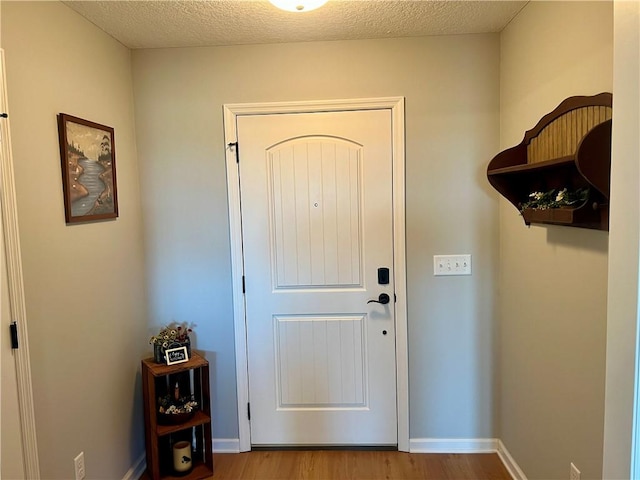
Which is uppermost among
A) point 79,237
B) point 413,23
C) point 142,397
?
point 413,23

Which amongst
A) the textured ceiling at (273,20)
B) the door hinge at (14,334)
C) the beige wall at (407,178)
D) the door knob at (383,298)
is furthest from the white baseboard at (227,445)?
the textured ceiling at (273,20)

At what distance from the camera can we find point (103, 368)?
6.64 ft

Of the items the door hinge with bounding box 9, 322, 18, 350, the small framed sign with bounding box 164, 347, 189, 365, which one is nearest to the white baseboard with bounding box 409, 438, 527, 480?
the small framed sign with bounding box 164, 347, 189, 365

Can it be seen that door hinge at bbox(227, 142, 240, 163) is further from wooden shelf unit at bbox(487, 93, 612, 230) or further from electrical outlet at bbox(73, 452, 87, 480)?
electrical outlet at bbox(73, 452, 87, 480)

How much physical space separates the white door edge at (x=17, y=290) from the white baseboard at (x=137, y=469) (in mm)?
766

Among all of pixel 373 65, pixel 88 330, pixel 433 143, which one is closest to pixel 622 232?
pixel 433 143

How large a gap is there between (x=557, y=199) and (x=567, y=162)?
0.19 meters

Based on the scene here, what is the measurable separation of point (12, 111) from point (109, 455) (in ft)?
5.36

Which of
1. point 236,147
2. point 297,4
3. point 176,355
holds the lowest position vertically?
point 176,355

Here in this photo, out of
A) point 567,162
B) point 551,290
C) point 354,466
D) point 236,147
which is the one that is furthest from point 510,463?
point 236,147

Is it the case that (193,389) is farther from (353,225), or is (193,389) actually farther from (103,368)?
(353,225)

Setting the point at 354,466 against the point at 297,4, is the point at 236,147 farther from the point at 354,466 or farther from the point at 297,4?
the point at 354,466

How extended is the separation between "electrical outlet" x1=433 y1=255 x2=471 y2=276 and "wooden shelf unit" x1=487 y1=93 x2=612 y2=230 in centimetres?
53

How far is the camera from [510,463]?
2.27 meters
